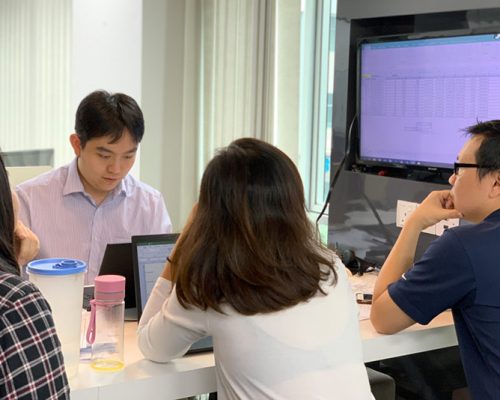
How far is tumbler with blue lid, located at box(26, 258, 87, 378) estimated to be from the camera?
4.70 ft

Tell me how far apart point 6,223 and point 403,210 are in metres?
1.82

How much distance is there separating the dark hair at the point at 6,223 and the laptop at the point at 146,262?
751mm

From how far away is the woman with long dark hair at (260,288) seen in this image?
1389 mm

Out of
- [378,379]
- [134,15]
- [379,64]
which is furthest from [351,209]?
[134,15]

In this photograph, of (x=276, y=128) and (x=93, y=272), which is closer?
(x=93, y=272)

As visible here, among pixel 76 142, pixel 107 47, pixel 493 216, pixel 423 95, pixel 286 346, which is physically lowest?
pixel 286 346

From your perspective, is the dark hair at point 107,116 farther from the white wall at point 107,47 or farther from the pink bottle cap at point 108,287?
the white wall at point 107,47

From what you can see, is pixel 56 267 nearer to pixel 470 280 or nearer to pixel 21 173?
pixel 470 280

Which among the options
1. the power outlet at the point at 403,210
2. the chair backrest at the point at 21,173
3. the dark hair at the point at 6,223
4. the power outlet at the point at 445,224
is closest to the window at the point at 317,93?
the power outlet at the point at 403,210

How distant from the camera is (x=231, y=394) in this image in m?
1.46

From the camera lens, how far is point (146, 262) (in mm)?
1824

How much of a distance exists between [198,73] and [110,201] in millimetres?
1930

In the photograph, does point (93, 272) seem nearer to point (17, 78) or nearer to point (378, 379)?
point (378, 379)

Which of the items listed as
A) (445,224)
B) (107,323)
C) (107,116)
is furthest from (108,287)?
(445,224)
